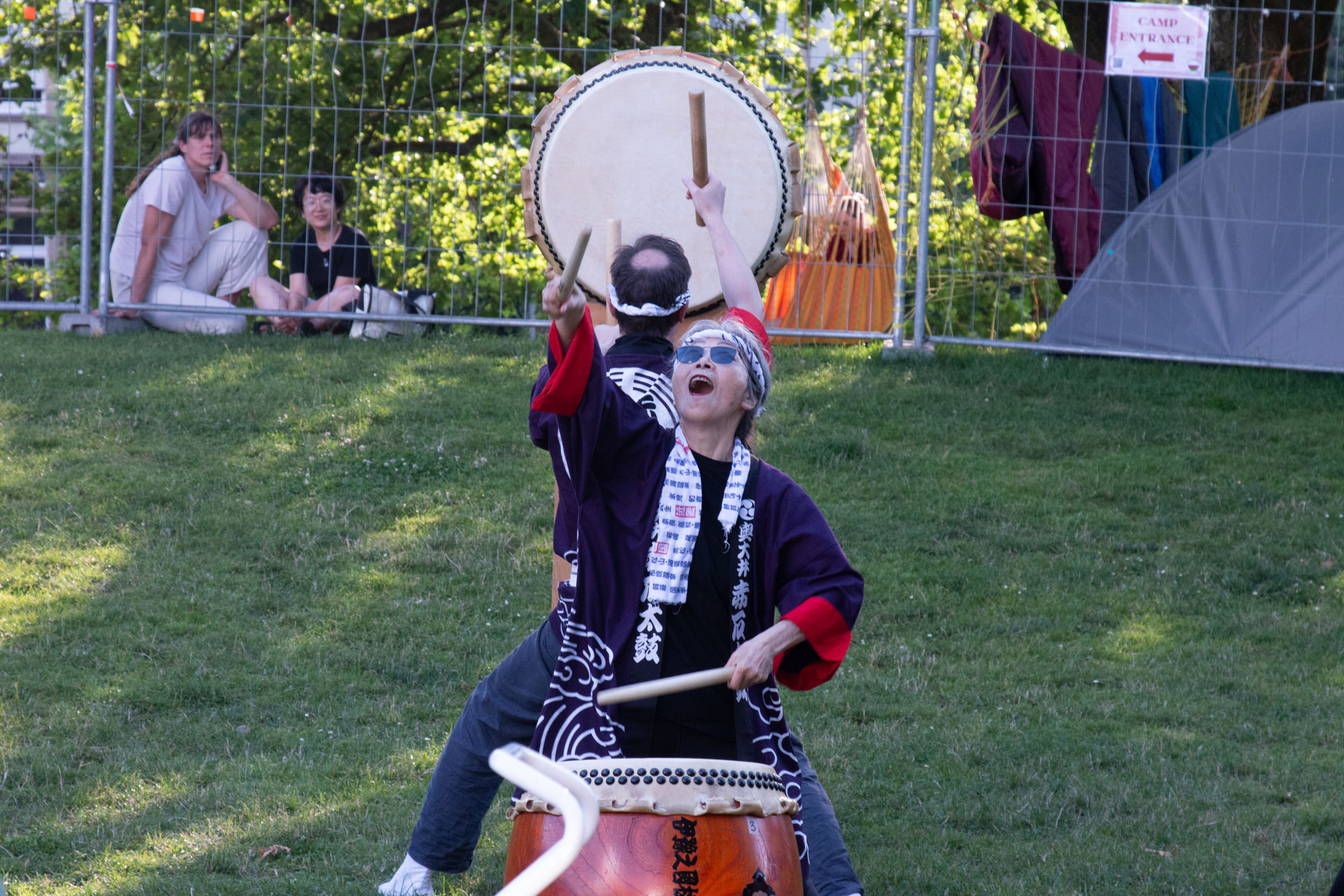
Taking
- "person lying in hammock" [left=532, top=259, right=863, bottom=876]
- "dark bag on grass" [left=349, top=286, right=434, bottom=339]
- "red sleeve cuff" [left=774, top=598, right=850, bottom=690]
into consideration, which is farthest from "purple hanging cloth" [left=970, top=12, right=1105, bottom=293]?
"red sleeve cuff" [left=774, top=598, right=850, bottom=690]

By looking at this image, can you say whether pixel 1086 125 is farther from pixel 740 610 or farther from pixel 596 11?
pixel 740 610

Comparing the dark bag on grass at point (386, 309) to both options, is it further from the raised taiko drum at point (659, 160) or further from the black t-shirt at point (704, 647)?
the black t-shirt at point (704, 647)

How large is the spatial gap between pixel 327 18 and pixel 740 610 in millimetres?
9952

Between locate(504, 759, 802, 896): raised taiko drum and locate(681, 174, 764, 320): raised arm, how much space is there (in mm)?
1215

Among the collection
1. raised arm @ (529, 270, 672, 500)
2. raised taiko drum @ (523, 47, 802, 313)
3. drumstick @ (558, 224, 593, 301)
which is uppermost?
raised taiko drum @ (523, 47, 802, 313)

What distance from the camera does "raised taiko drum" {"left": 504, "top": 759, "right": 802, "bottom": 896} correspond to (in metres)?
2.53

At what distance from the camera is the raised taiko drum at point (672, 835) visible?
253 cm

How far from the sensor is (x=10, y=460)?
6789 millimetres

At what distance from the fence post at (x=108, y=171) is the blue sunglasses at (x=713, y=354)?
20.4 ft

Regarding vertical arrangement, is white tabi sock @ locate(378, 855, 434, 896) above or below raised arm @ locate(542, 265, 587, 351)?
below

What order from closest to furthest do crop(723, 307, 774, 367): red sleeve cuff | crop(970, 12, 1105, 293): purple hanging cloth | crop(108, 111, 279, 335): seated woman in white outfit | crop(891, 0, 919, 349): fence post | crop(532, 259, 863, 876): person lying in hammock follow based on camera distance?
1. crop(532, 259, 863, 876): person lying in hammock
2. crop(723, 307, 774, 367): red sleeve cuff
3. crop(891, 0, 919, 349): fence post
4. crop(970, 12, 1105, 293): purple hanging cloth
5. crop(108, 111, 279, 335): seated woman in white outfit

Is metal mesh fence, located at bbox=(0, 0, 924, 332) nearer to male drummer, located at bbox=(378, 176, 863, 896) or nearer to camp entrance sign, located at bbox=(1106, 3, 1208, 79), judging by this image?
camp entrance sign, located at bbox=(1106, 3, 1208, 79)

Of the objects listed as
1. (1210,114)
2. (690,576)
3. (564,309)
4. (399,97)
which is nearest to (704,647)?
(690,576)

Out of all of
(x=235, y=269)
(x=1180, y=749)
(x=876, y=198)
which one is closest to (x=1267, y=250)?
(x=876, y=198)
